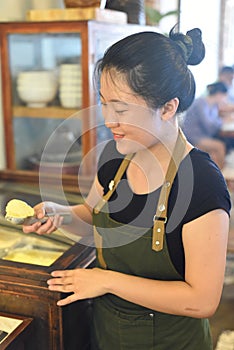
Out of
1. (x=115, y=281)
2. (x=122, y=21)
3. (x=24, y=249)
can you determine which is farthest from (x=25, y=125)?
(x=115, y=281)

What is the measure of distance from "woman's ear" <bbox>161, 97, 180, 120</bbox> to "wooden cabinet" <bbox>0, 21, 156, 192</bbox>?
31.2 inches

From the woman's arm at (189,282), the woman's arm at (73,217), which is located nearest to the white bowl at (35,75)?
the woman's arm at (73,217)

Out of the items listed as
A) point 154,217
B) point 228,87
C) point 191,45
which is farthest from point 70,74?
point 228,87

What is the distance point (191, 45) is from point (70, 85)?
0.97m

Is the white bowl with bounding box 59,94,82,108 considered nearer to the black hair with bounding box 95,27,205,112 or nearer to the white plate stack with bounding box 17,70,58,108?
the white plate stack with bounding box 17,70,58,108

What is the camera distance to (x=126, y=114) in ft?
3.60

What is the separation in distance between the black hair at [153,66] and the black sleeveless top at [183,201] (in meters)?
0.15

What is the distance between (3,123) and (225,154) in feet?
9.17

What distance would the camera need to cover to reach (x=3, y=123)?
217 cm

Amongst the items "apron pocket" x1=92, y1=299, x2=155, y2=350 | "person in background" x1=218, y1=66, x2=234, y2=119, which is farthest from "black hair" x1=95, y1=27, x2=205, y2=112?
"person in background" x1=218, y1=66, x2=234, y2=119

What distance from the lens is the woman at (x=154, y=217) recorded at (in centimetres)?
108

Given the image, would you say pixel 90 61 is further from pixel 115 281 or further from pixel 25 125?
pixel 115 281

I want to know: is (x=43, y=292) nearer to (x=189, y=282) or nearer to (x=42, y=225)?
(x=42, y=225)

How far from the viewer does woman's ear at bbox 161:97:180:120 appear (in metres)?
1.12
